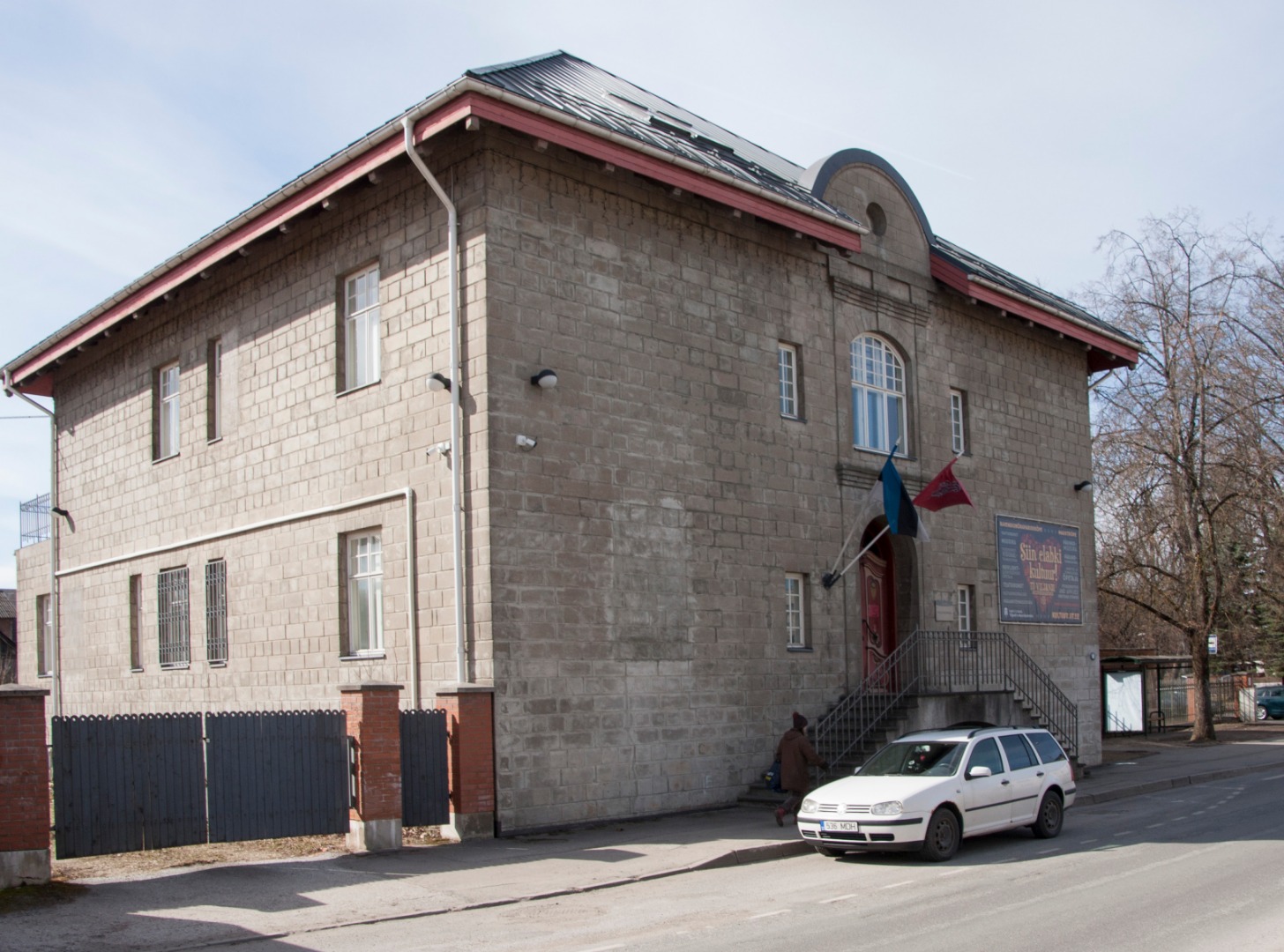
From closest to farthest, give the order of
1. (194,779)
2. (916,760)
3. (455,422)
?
1. (194,779)
2. (916,760)
3. (455,422)

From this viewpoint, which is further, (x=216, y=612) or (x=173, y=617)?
(x=173, y=617)

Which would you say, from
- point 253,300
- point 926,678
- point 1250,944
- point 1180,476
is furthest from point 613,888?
point 1180,476

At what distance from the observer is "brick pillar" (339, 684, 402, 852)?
14.1m

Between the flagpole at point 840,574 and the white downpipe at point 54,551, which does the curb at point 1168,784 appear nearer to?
the flagpole at point 840,574

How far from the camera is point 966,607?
78.5 ft

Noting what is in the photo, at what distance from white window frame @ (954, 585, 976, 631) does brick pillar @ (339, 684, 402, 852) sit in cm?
1284

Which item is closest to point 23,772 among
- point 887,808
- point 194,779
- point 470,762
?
point 194,779

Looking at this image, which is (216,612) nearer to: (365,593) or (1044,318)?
(365,593)

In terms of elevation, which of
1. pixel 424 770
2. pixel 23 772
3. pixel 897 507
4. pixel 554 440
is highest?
pixel 554 440

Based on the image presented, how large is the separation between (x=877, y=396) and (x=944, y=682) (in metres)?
5.13

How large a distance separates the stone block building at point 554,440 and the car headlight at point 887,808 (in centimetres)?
438

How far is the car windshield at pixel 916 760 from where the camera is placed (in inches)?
556

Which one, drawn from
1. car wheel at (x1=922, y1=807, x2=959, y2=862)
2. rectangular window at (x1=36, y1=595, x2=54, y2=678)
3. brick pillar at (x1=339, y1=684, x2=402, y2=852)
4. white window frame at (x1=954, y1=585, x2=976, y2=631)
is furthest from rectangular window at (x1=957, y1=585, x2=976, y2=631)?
rectangular window at (x1=36, y1=595, x2=54, y2=678)

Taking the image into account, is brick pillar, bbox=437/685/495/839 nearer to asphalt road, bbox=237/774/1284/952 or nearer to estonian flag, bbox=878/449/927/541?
asphalt road, bbox=237/774/1284/952
